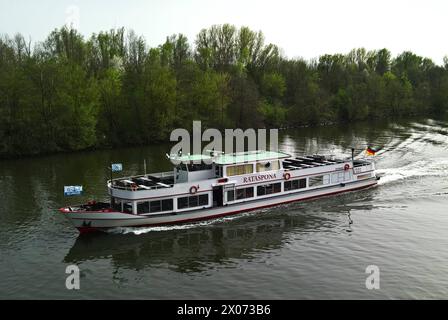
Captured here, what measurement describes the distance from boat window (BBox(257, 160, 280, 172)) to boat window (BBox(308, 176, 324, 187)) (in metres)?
5.21

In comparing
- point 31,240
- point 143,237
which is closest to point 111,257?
point 143,237

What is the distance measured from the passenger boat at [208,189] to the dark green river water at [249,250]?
3.25 feet

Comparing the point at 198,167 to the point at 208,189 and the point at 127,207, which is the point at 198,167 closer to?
the point at 208,189

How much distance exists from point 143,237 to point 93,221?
4029 mm

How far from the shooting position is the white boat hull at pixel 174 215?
37312 mm

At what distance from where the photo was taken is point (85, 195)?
49438mm

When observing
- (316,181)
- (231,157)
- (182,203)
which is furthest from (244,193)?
(316,181)

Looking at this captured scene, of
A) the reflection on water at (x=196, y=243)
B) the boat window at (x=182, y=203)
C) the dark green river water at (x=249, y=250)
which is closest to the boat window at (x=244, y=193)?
the dark green river water at (x=249, y=250)

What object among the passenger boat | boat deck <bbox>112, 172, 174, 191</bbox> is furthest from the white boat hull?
boat deck <bbox>112, 172, 174, 191</bbox>

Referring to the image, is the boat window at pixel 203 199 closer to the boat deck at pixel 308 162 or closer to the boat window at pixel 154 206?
the boat window at pixel 154 206

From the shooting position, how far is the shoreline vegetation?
77.6 meters

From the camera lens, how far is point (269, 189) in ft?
149

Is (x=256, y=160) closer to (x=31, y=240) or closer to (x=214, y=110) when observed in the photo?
(x=31, y=240)

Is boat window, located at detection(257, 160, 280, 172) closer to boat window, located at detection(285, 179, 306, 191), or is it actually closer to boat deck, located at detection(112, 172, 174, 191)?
boat window, located at detection(285, 179, 306, 191)
